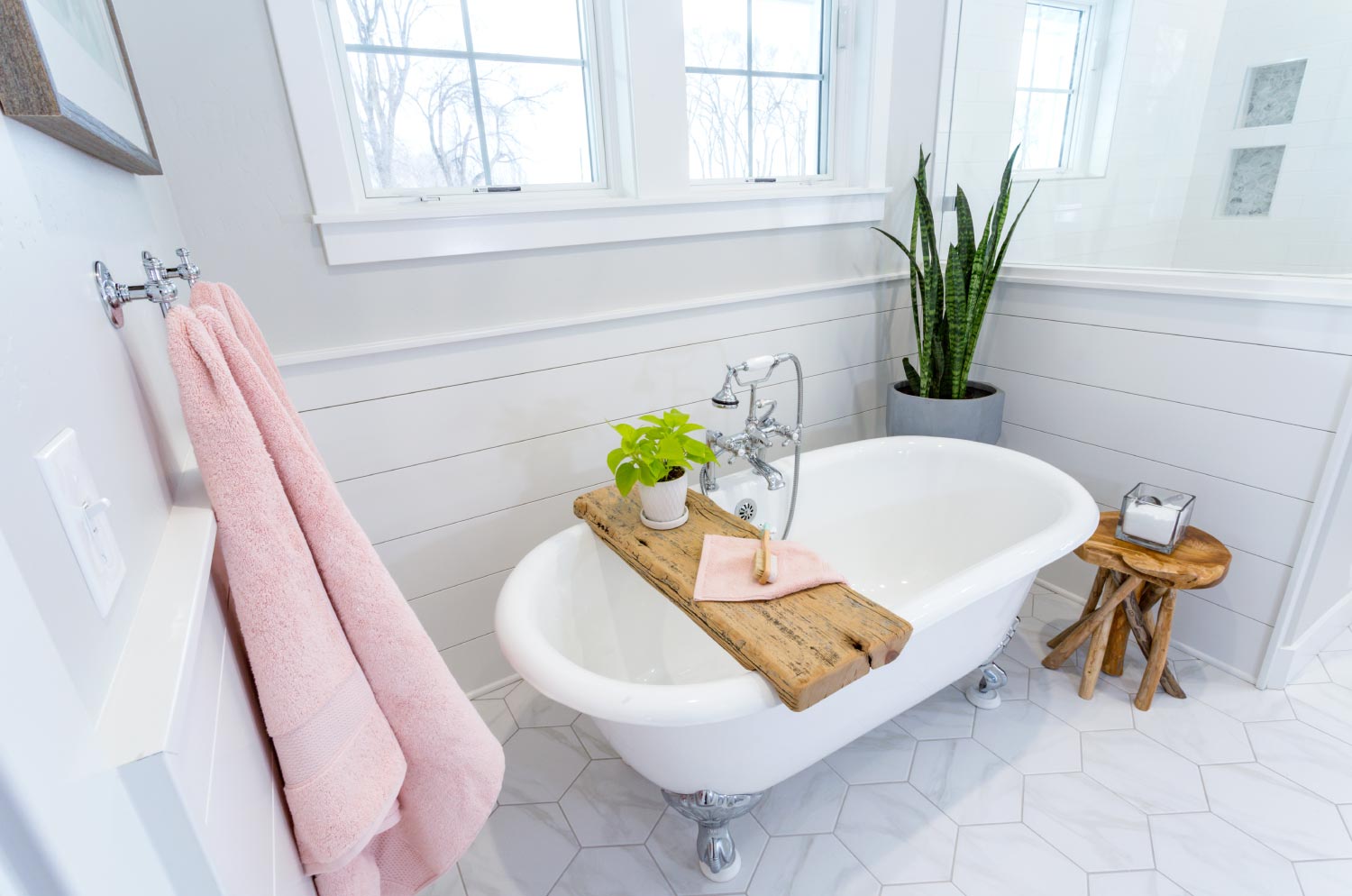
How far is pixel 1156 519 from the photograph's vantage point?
168 centimetres

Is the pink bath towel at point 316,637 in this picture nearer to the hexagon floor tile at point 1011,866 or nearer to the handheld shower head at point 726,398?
the handheld shower head at point 726,398

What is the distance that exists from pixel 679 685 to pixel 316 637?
2.74ft

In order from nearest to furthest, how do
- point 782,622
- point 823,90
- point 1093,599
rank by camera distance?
point 782,622 → point 1093,599 → point 823,90

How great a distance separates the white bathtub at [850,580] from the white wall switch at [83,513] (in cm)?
73

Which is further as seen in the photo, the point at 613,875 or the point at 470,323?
the point at 470,323

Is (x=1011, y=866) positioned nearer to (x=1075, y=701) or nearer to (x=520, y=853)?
(x=1075, y=701)

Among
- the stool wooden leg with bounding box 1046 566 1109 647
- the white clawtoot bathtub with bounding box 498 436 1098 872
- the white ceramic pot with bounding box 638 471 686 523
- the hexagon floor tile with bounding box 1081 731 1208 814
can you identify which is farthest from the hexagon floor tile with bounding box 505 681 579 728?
the stool wooden leg with bounding box 1046 566 1109 647

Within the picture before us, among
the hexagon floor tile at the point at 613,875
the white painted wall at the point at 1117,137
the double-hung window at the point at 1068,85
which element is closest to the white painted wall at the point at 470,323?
the white painted wall at the point at 1117,137

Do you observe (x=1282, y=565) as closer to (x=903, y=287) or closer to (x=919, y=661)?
(x=919, y=661)

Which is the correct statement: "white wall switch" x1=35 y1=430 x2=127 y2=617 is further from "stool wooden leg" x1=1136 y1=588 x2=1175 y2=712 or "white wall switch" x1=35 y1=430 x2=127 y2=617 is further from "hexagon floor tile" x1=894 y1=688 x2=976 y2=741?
"stool wooden leg" x1=1136 y1=588 x2=1175 y2=712

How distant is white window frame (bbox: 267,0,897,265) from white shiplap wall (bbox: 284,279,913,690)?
0.24 m

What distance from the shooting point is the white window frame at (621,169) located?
137cm

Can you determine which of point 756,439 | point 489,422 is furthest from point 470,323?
point 756,439

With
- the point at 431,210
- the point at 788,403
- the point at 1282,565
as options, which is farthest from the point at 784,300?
the point at 1282,565
